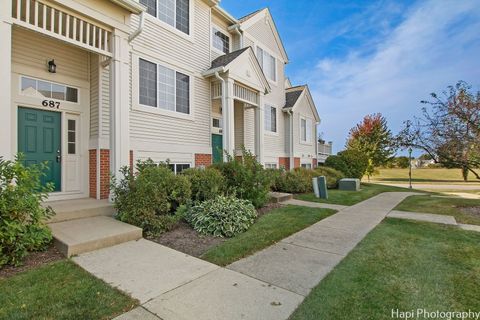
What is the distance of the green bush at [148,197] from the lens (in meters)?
5.27

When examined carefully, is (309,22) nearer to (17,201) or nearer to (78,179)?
(78,179)

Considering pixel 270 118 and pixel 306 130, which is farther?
pixel 306 130

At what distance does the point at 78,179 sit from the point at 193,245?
4.26 m

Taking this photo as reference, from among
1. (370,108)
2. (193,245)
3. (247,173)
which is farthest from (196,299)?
(370,108)

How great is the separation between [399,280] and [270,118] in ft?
39.9

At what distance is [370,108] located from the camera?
2866 cm

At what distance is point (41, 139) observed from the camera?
6.27 m

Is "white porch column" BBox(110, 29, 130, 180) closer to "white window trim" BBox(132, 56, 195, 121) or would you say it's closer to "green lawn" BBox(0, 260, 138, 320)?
"white window trim" BBox(132, 56, 195, 121)

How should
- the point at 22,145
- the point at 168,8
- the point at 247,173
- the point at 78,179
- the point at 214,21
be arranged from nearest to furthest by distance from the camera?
1. the point at 22,145
2. the point at 78,179
3. the point at 247,173
4. the point at 168,8
5. the point at 214,21

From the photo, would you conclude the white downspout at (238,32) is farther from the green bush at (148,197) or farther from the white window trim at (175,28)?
the green bush at (148,197)

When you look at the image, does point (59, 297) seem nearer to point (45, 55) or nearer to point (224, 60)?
point (45, 55)

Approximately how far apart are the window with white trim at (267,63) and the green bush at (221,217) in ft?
33.4

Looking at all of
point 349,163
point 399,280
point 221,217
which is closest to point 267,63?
point 349,163

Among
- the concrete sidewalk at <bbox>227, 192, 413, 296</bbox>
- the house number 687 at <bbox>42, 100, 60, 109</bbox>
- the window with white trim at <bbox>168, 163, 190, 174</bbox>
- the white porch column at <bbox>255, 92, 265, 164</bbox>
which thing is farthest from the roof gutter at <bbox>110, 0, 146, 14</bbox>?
the white porch column at <bbox>255, 92, 265, 164</bbox>
